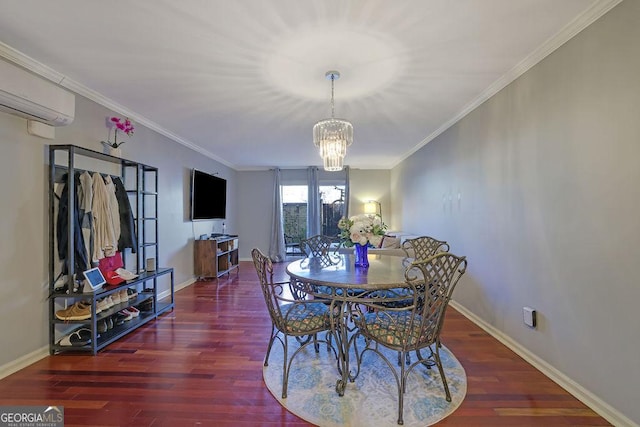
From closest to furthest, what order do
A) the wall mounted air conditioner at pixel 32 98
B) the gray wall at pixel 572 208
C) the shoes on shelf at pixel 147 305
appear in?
the gray wall at pixel 572 208, the wall mounted air conditioner at pixel 32 98, the shoes on shelf at pixel 147 305

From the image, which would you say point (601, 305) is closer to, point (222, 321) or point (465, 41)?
point (465, 41)

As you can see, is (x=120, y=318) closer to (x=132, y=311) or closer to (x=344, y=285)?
(x=132, y=311)

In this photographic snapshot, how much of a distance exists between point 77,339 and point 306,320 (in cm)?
212

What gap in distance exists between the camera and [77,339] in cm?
257

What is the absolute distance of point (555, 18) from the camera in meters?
1.86

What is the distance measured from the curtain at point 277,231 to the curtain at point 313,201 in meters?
0.75

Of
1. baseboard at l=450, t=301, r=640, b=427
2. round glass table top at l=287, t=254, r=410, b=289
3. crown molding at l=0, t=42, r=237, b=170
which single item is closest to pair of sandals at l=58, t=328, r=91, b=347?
round glass table top at l=287, t=254, r=410, b=289

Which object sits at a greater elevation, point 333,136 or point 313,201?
point 333,136

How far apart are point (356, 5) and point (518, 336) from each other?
113 inches

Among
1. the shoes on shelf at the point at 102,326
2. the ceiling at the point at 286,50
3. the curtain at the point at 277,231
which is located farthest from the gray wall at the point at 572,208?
the curtain at the point at 277,231

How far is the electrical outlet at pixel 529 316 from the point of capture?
2332 mm

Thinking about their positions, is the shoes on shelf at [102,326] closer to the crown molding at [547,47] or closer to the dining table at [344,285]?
the dining table at [344,285]

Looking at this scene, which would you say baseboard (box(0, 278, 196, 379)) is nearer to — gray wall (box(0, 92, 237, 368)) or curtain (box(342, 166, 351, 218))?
gray wall (box(0, 92, 237, 368))

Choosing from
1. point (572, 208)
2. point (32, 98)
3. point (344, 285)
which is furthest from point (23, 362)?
point (572, 208)
